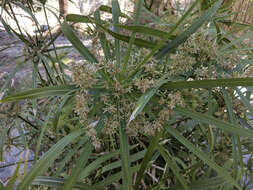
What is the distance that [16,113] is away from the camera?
2.62 feet

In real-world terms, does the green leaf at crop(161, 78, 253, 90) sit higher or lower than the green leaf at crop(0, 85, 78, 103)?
higher

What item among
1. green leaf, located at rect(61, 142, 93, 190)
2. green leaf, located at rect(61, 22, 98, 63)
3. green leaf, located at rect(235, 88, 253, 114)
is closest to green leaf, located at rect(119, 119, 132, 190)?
green leaf, located at rect(61, 142, 93, 190)

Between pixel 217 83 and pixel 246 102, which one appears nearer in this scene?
pixel 217 83

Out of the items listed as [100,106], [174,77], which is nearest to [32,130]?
[100,106]

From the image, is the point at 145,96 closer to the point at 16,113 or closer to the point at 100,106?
the point at 100,106

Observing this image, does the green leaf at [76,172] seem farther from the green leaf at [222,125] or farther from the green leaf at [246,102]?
the green leaf at [246,102]

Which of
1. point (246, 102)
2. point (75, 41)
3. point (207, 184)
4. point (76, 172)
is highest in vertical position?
point (75, 41)

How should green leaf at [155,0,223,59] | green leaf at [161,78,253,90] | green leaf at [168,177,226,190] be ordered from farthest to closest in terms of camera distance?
green leaf at [168,177,226,190] → green leaf at [155,0,223,59] → green leaf at [161,78,253,90]

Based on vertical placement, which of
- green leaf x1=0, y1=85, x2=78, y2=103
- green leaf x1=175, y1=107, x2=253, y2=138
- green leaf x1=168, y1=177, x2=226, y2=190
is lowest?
green leaf x1=168, y1=177, x2=226, y2=190

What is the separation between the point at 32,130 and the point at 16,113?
27 cm

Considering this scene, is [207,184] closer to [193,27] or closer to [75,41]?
[193,27]

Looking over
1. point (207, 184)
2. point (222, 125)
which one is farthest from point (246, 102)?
point (207, 184)

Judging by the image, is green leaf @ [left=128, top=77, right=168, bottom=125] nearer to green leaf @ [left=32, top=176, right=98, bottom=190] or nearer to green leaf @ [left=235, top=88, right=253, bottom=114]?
green leaf @ [left=235, top=88, right=253, bottom=114]

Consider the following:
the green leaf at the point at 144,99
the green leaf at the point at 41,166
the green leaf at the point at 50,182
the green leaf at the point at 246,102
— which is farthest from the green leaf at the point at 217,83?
the green leaf at the point at 50,182
